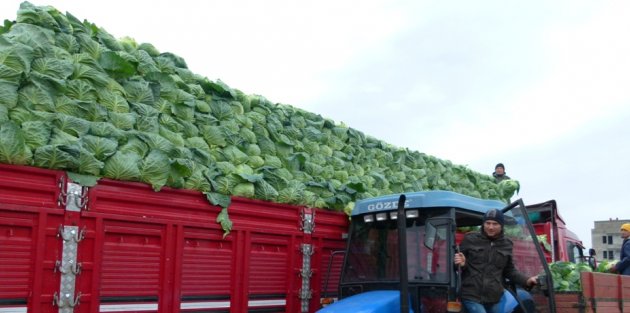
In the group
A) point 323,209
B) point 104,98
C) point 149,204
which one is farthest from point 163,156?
point 323,209

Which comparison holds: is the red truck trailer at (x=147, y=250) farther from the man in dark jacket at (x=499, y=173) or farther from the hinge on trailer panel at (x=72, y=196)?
the man in dark jacket at (x=499, y=173)

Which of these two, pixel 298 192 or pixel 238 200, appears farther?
pixel 298 192

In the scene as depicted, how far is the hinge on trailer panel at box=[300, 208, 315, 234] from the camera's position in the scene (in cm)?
710

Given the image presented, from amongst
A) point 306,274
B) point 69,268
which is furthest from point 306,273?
point 69,268

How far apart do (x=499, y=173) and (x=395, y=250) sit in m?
7.24

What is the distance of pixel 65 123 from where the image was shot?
5.49m

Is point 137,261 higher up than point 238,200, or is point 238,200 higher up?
point 238,200

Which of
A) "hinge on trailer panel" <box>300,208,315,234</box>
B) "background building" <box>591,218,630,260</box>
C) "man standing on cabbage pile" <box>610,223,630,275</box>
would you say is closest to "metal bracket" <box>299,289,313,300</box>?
"hinge on trailer panel" <box>300,208,315,234</box>

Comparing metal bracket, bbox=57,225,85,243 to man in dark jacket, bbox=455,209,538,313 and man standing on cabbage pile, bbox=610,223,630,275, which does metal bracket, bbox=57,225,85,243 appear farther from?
man standing on cabbage pile, bbox=610,223,630,275

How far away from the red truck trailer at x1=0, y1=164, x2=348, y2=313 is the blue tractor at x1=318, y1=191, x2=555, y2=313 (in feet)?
2.86

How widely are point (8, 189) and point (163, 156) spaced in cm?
142

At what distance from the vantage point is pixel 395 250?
585 centimetres

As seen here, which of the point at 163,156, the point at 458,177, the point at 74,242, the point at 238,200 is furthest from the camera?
the point at 458,177

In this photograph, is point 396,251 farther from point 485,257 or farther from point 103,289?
point 103,289
